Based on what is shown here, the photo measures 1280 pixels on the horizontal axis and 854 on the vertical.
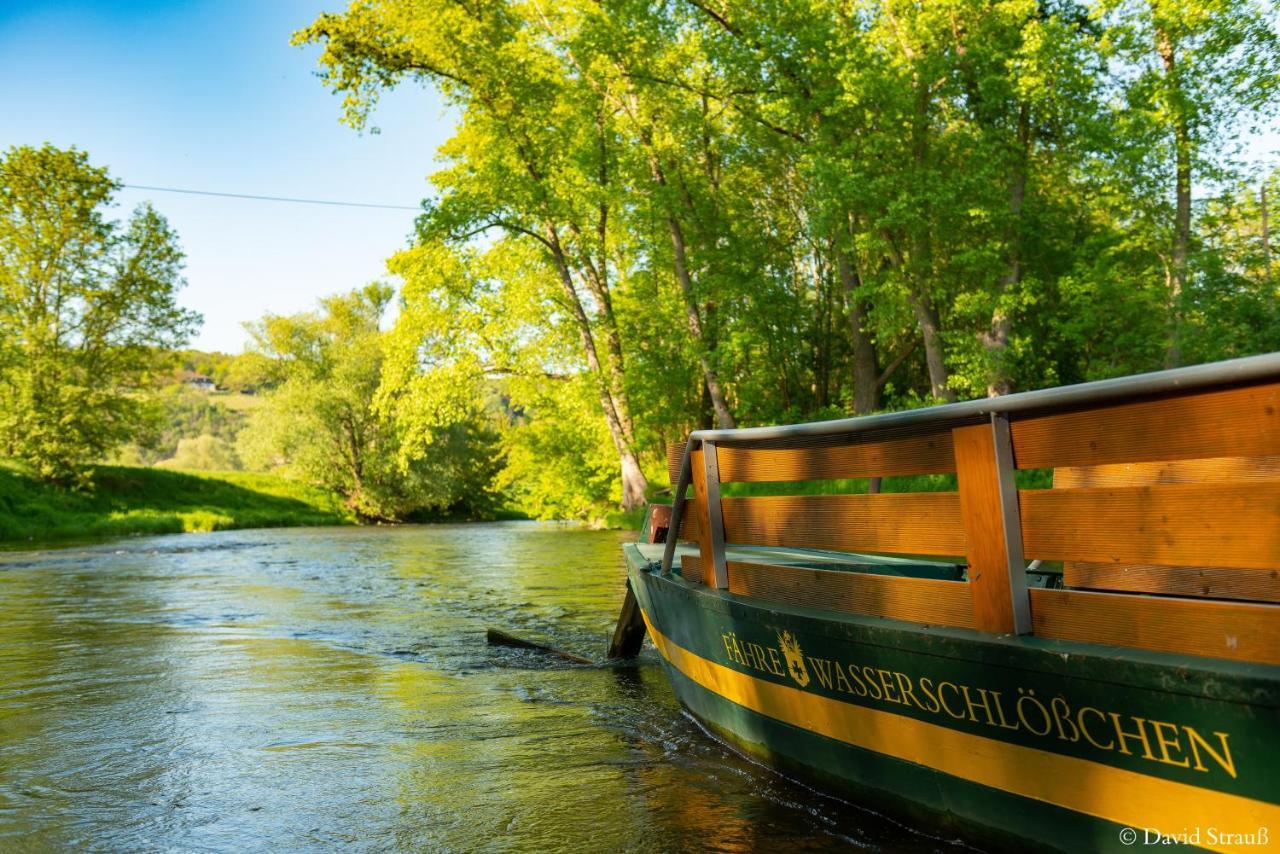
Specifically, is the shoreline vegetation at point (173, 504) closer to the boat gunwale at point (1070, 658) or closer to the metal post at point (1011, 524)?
the boat gunwale at point (1070, 658)

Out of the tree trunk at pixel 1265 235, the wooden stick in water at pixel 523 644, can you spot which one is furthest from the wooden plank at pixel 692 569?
the tree trunk at pixel 1265 235

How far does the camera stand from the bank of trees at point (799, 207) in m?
18.5

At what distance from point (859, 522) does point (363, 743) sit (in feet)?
9.44

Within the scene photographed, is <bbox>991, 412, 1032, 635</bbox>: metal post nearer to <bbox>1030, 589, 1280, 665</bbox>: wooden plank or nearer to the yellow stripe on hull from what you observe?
<bbox>1030, 589, 1280, 665</bbox>: wooden plank

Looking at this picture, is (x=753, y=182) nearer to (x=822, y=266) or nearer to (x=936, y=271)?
(x=822, y=266)

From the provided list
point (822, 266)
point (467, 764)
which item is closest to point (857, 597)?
point (467, 764)

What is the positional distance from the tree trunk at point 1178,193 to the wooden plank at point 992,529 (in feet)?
52.6

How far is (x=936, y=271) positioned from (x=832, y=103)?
406 centimetres

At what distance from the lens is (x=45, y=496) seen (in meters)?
30.1

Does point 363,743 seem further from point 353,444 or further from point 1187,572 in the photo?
point 353,444

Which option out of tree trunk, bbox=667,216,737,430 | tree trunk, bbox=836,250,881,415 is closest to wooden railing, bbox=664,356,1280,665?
tree trunk, bbox=836,250,881,415

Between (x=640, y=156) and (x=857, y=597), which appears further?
(x=640, y=156)

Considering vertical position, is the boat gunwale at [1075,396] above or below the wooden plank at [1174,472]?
above

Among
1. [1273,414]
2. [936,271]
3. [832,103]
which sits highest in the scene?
[832,103]
